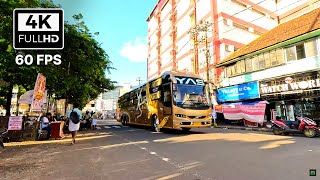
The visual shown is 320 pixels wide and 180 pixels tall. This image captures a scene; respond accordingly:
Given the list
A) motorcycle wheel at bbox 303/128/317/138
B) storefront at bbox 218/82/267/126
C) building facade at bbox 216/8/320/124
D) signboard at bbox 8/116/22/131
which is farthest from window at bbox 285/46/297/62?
signboard at bbox 8/116/22/131

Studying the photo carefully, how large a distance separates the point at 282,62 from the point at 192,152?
1594 cm

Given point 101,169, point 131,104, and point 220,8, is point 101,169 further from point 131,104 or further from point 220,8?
point 220,8

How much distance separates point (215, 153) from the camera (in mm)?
7211

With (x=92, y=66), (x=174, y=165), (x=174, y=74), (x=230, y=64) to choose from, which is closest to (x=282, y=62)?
(x=230, y=64)

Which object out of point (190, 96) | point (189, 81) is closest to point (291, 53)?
point (189, 81)

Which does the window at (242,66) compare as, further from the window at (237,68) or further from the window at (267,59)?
the window at (267,59)

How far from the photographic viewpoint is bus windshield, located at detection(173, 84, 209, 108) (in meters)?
12.9

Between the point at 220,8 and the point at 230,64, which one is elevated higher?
the point at 220,8

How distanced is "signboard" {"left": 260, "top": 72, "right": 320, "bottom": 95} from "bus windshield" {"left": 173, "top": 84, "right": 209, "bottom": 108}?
897 centimetres

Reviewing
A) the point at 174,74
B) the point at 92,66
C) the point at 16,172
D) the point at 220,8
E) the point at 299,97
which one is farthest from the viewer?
the point at 220,8

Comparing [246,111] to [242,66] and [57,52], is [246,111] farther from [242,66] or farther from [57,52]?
[57,52]

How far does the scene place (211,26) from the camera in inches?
1204

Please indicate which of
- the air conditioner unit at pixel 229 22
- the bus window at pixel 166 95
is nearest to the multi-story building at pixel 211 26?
the air conditioner unit at pixel 229 22

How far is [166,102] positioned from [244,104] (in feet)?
34.3
